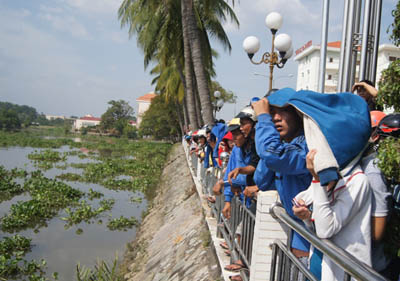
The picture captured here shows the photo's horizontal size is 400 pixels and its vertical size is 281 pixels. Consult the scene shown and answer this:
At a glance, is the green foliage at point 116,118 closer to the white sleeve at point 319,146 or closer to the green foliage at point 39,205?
the green foliage at point 39,205

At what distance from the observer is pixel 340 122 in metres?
1.70

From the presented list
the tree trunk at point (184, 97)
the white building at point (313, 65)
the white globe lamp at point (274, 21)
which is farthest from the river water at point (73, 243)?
the white building at point (313, 65)

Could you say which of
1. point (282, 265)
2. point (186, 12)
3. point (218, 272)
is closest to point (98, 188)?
point (186, 12)

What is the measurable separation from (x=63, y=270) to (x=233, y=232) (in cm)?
627

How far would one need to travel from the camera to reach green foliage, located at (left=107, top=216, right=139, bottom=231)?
11137mm

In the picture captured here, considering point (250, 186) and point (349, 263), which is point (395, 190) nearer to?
point (349, 263)

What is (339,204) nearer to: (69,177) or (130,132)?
(69,177)

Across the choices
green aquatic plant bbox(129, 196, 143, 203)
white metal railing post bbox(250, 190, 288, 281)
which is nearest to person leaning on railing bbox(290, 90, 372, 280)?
white metal railing post bbox(250, 190, 288, 281)

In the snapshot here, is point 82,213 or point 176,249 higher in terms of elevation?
point 176,249

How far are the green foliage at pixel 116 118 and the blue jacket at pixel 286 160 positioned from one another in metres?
81.9

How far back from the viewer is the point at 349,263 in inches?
50.5

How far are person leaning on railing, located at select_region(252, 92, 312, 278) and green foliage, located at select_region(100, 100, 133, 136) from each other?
269 ft

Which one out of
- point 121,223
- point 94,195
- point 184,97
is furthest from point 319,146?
point 184,97

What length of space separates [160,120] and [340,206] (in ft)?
157
